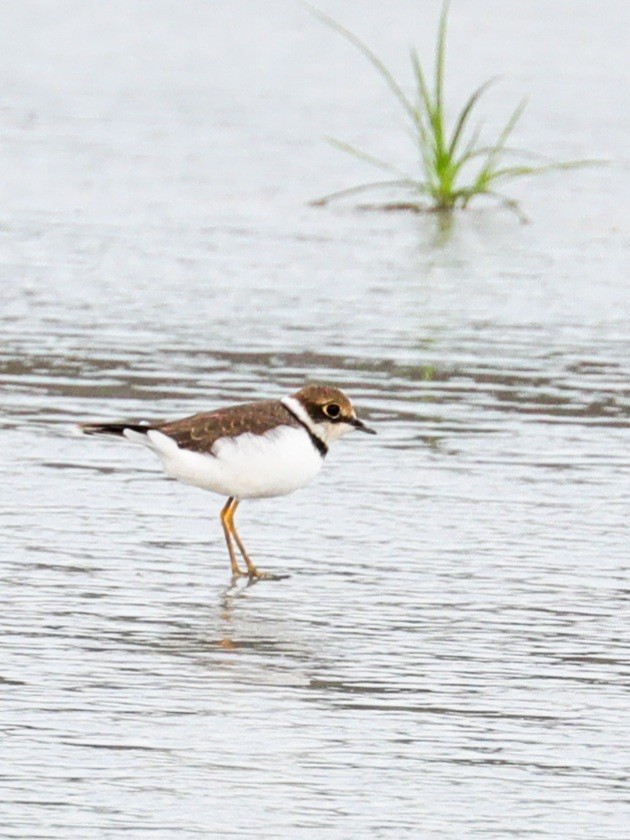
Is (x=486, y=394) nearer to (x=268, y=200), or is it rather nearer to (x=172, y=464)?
(x=172, y=464)

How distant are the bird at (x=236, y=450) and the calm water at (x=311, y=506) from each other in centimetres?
26

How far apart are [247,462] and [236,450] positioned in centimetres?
→ 6

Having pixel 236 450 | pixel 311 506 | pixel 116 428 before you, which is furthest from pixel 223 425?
pixel 311 506

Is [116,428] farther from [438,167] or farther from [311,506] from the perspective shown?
[438,167]

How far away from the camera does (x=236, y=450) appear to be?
25.6ft

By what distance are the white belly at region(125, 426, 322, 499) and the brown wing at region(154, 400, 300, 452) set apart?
0.03 m

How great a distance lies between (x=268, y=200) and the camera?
54.7 ft

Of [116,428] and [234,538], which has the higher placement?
[116,428]

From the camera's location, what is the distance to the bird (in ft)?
25.6

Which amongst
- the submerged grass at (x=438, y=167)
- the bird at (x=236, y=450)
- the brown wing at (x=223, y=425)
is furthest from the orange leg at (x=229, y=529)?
the submerged grass at (x=438, y=167)

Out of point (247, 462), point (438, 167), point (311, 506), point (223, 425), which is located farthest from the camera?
point (438, 167)

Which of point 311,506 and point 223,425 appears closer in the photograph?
point 223,425

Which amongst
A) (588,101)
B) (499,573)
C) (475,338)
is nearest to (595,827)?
(499,573)

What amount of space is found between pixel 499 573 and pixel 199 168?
10550mm
